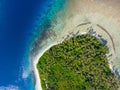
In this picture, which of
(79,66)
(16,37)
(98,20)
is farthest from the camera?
(16,37)

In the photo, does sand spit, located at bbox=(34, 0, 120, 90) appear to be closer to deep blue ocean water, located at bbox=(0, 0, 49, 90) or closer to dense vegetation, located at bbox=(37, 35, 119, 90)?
dense vegetation, located at bbox=(37, 35, 119, 90)

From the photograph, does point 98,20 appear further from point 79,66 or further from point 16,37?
point 16,37

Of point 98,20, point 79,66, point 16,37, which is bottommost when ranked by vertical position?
point 79,66

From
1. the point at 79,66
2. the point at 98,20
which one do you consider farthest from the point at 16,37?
the point at 98,20

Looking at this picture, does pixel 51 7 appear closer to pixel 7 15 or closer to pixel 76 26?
pixel 76 26

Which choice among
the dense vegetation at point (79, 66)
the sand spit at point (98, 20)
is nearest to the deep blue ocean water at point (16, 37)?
the dense vegetation at point (79, 66)

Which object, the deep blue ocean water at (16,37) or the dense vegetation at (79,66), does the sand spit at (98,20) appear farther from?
the deep blue ocean water at (16,37)
